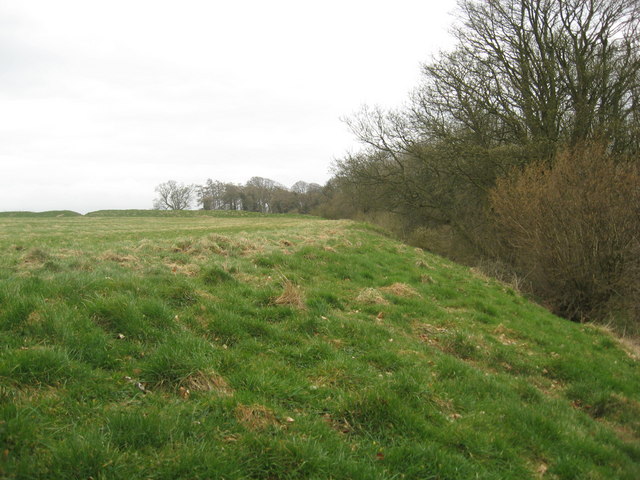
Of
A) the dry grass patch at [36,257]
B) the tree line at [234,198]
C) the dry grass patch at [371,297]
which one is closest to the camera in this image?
the dry grass patch at [36,257]

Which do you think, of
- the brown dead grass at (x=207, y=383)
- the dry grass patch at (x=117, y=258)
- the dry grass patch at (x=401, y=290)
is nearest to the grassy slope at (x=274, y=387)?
the brown dead grass at (x=207, y=383)

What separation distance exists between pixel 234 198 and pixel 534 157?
88.4m

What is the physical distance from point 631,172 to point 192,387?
1371 centimetres

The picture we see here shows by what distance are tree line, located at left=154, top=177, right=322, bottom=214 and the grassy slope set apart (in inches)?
3479

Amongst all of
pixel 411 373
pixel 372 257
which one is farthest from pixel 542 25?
pixel 411 373

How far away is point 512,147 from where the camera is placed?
18531 mm

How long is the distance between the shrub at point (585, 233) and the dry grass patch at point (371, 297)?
763 cm

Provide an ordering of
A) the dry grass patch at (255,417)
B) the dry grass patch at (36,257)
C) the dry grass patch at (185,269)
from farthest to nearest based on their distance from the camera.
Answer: the dry grass patch at (36,257) → the dry grass patch at (185,269) → the dry grass patch at (255,417)

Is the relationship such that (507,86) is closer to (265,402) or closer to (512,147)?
(512,147)

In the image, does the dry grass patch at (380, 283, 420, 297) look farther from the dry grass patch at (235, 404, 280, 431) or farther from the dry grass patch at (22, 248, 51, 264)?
the dry grass patch at (22, 248, 51, 264)

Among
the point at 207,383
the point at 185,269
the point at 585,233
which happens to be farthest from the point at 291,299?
the point at 585,233

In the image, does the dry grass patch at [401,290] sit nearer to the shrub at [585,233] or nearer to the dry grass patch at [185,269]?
the dry grass patch at [185,269]

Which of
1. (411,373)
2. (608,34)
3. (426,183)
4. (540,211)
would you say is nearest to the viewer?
(411,373)

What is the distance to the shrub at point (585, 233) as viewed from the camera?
11.7 metres
